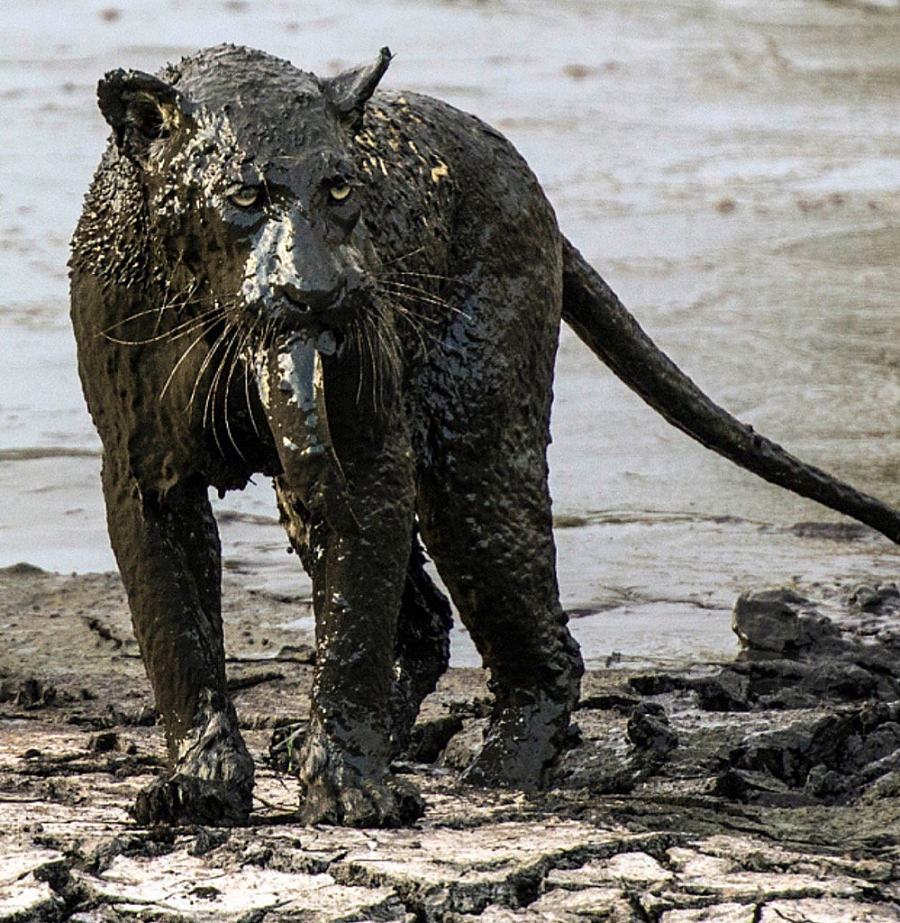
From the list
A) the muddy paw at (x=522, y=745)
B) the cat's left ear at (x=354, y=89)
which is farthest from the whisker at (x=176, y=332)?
the muddy paw at (x=522, y=745)

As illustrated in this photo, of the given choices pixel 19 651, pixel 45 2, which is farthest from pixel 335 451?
pixel 45 2

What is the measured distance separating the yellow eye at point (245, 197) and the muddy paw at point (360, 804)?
1.17 meters

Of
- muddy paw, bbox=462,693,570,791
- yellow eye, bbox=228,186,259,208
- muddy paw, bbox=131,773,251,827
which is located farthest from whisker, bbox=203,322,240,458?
muddy paw, bbox=462,693,570,791

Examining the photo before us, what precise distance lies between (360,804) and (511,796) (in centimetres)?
58

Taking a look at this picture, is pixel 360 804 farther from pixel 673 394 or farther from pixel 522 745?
pixel 673 394

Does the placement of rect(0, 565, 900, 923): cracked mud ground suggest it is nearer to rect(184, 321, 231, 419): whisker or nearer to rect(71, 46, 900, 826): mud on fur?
rect(71, 46, 900, 826): mud on fur

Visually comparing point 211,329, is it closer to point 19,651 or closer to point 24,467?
point 19,651

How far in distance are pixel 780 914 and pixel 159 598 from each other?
1396mm

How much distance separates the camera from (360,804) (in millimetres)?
4680

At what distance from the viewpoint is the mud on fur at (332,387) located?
4.33 metres

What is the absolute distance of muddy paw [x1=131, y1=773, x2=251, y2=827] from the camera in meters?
4.69

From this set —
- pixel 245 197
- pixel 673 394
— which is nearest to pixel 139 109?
pixel 245 197

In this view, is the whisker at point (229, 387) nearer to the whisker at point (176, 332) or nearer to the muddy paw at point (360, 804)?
the whisker at point (176, 332)

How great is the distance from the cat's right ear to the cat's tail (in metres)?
1.53
